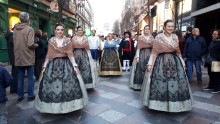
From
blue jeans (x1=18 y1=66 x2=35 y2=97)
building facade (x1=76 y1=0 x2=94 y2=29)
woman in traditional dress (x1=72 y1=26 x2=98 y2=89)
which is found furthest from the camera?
building facade (x1=76 y1=0 x2=94 y2=29)

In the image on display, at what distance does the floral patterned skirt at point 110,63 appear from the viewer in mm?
9672

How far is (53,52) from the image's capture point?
15.3 feet

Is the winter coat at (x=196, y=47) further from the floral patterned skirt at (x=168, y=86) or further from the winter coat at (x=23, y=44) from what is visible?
the winter coat at (x=23, y=44)

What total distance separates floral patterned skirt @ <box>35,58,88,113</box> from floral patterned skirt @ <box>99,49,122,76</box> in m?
5.02

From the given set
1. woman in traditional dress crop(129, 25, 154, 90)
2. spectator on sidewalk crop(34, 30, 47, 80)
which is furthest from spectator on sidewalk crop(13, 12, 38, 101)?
woman in traditional dress crop(129, 25, 154, 90)

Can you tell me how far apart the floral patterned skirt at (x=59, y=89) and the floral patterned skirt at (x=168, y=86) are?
1.53 metres

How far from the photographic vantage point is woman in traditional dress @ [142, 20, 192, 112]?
4.53 m

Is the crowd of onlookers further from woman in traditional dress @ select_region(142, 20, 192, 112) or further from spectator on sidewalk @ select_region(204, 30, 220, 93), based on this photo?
woman in traditional dress @ select_region(142, 20, 192, 112)

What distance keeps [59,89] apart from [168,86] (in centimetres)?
223

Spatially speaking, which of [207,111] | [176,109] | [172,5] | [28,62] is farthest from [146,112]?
[172,5]

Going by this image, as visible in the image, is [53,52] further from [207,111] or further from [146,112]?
[207,111]

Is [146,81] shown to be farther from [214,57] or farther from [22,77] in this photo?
[22,77]

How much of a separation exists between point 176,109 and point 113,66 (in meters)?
5.37

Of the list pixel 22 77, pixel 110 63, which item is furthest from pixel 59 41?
pixel 110 63
